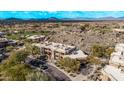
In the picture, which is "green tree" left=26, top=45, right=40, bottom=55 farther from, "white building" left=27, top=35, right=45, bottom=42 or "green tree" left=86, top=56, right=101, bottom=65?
"green tree" left=86, top=56, right=101, bottom=65

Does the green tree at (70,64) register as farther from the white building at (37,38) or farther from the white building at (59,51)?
the white building at (37,38)

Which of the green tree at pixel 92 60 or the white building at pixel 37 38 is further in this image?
the white building at pixel 37 38

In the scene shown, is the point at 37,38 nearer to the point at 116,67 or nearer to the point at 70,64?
the point at 70,64

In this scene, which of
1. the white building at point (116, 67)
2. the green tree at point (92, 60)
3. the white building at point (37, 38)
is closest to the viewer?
the white building at point (116, 67)

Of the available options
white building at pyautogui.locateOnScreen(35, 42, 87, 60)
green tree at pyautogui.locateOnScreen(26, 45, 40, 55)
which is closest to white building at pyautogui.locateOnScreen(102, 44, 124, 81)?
white building at pyautogui.locateOnScreen(35, 42, 87, 60)

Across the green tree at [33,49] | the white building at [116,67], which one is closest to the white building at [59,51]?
the green tree at [33,49]

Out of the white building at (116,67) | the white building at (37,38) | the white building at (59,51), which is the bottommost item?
the white building at (116,67)

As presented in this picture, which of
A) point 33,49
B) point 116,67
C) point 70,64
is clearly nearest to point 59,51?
point 70,64
